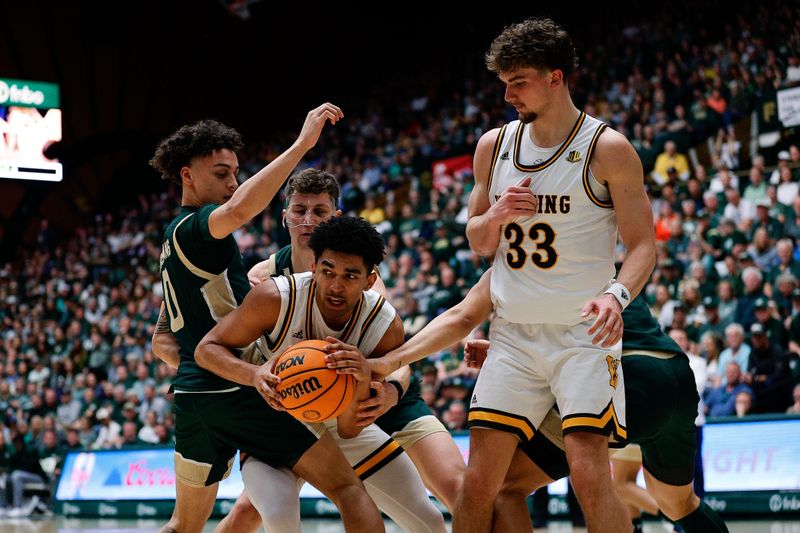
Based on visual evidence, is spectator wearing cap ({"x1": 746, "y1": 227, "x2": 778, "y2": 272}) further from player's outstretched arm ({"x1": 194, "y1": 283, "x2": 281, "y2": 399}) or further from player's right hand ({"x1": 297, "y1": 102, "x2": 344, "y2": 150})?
player's outstretched arm ({"x1": 194, "y1": 283, "x2": 281, "y2": 399})

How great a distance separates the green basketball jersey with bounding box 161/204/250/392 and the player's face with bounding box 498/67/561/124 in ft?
4.47

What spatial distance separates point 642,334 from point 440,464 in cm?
107

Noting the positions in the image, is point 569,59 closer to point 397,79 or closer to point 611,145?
point 611,145

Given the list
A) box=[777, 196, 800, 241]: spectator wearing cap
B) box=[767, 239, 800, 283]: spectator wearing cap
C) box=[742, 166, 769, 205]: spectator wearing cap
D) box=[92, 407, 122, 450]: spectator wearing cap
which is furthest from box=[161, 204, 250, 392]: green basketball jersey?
box=[92, 407, 122, 450]: spectator wearing cap

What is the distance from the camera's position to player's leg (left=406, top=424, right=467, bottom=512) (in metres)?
4.23

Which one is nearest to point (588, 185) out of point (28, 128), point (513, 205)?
point (513, 205)

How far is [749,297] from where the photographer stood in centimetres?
950

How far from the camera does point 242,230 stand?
56.3 ft

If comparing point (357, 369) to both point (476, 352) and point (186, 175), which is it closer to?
point (476, 352)

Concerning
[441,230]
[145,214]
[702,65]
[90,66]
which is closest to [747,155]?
[702,65]

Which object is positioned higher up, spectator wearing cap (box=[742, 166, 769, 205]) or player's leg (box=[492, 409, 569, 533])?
spectator wearing cap (box=[742, 166, 769, 205])

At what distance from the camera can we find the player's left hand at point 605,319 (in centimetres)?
328

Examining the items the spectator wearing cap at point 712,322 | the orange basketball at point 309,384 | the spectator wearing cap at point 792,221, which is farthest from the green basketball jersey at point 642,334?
the spectator wearing cap at point 792,221

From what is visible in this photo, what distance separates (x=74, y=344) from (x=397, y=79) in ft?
31.3
